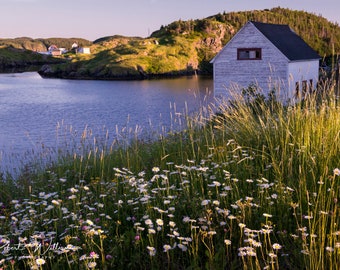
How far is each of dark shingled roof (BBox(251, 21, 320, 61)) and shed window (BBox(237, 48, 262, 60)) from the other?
142 centimetres

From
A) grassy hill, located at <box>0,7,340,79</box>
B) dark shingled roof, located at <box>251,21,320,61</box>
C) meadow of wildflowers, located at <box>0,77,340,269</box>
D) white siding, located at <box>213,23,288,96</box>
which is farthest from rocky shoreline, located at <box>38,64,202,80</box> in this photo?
meadow of wildflowers, located at <box>0,77,340,269</box>

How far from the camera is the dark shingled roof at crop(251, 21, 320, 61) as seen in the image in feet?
111

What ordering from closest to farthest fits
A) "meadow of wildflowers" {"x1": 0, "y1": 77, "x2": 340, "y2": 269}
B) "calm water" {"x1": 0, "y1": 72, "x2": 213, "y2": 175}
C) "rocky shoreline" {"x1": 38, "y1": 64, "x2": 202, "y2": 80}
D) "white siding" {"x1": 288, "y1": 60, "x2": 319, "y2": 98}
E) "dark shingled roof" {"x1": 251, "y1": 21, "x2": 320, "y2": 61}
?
1. "meadow of wildflowers" {"x1": 0, "y1": 77, "x2": 340, "y2": 269}
2. "calm water" {"x1": 0, "y1": 72, "x2": 213, "y2": 175}
3. "white siding" {"x1": 288, "y1": 60, "x2": 319, "y2": 98}
4. "dark shingled roof" {"x1": 251, "y1": 21, "x2": 320, "y2": 61}
5. "rocky shoreline" {"x1": 38, "y1": 64, "x2": 202, "y2": 80}

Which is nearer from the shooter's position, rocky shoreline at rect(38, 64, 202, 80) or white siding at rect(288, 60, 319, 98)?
white siding at rect(288, 60, 319, 98)

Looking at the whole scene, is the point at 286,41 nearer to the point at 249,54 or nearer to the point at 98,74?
the point at 249,54

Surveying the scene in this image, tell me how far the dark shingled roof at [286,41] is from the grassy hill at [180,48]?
3883cm

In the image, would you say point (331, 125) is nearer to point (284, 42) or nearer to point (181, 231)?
point (181, 231)

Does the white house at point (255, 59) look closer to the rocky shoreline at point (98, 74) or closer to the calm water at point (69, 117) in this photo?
the calm water at point (69, 117)

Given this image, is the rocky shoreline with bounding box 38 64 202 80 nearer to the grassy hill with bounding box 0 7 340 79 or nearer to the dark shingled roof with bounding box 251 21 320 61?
the grassy hill with bounding box 0 7 340 79

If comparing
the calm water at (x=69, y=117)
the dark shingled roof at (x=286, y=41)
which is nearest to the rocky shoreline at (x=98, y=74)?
the calm water at (x=69, y=117)

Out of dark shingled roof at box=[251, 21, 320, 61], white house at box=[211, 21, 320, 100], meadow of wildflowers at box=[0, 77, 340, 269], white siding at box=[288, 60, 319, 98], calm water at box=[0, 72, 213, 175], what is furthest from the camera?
dark shingled roof at box=[251, 21, 320, 61]

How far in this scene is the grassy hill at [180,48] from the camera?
101625mm

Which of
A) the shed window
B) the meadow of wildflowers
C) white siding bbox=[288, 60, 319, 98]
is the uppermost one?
the shed window

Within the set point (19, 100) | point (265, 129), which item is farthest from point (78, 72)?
point (265, 129)
